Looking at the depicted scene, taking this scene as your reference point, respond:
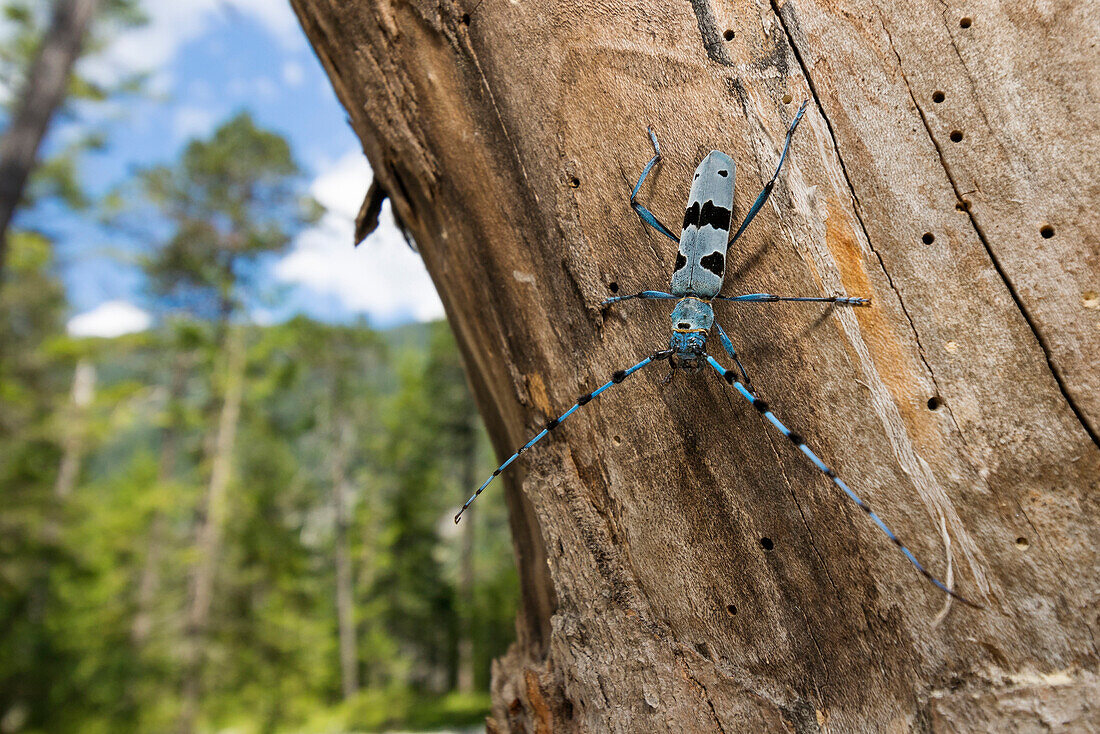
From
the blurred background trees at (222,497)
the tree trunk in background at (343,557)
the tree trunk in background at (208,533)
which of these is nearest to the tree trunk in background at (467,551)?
the blurred background trees at (222,497)

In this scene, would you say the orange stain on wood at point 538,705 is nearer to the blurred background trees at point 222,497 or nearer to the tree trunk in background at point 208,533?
the blurred background trees at point 222,497

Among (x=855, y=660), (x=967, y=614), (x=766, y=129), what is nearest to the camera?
(x=967, y=614)

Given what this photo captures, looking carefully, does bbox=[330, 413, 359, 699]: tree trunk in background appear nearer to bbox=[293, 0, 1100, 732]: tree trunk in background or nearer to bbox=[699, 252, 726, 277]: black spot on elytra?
bbox=[293, 0, 1100, 732]: tree trunk in background

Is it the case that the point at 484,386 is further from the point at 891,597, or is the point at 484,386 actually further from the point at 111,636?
the point at 111,636

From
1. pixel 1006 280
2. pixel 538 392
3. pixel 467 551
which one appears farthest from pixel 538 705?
pixel 467 551

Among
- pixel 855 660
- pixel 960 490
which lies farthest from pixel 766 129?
pixel 855 660

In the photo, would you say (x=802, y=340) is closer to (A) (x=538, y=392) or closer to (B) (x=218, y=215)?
(A) (x=538, y=392)
